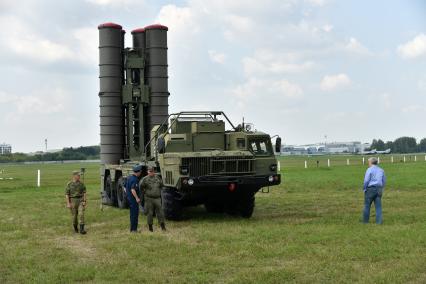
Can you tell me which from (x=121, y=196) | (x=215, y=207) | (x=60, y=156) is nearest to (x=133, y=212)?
(x=215, y=207)

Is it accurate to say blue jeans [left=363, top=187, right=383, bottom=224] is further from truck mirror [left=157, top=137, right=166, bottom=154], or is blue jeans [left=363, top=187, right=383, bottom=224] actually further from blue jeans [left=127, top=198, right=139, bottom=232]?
blue jeans [left=127, top=198, right=139, bottom=232]

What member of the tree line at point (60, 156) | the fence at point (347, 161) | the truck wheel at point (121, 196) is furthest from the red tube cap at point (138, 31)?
the tree line at point (60, 156)

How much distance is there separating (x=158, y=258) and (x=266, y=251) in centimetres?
191

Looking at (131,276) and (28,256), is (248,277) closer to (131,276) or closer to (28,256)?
(131,276)

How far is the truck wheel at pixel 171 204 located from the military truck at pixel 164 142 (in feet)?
0.08

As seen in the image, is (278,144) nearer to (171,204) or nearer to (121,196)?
(171,204)

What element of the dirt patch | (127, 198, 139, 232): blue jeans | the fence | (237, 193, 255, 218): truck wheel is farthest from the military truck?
the fence

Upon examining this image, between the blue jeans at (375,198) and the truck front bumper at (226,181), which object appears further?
the truck front bumper at (226,181)

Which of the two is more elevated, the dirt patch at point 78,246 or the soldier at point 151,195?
the soldier at point 151,195

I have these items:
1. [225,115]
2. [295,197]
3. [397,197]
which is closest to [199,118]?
[225,115]

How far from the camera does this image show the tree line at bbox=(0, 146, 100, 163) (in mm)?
159000

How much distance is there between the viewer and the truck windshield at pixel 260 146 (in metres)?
16.5

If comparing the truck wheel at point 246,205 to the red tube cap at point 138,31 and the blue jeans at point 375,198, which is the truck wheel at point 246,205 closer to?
the blue jeans at point 375,198

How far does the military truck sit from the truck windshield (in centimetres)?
3
